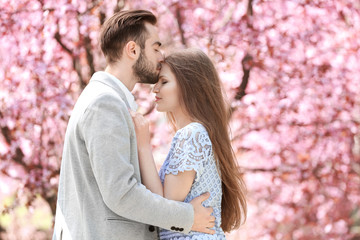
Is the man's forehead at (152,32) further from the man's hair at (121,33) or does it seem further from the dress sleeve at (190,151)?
the dress sleeve at (190,151)

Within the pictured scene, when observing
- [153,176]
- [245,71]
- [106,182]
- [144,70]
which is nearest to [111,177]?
[106,182]

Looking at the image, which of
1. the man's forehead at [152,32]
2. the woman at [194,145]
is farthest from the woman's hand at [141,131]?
the man's forehead at [152,32]

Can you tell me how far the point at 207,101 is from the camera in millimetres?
2555

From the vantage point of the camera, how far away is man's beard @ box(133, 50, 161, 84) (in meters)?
2.43

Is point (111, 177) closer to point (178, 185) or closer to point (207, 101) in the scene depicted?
point (178, 185)

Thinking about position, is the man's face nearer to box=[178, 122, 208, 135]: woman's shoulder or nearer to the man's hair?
the man's hair

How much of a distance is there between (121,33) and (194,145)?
2.04 feet

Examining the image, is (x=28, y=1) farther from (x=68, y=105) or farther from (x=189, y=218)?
(x=189, y=218)

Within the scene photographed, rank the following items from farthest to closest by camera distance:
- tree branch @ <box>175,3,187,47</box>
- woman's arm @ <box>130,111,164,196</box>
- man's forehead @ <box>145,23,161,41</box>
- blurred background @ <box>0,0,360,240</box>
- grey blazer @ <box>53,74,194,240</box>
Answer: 1. tree branch @ <box>175,3,187,47</box>
2. blurred background @ <box>0,0,360,240</box>
3. man's forehead @ <box>145,23,161,41</box>
4. woman's arm @ <box>130,111,164,196</box>
5. grey blazer @ <box>53,74,194,240</box>

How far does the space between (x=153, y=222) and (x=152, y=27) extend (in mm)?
957

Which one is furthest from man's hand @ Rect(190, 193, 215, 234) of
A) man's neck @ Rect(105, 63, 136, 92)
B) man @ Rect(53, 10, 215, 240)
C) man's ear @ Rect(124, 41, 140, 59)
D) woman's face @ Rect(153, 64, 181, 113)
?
man's ear @ Rect(124, 41, 140, 59)

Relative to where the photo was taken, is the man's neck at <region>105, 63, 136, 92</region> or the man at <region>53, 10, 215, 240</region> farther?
the man's neck at <region>105, 63, 136, 92</region>

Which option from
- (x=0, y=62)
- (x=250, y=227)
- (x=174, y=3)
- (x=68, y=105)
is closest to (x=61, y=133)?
(x=68, y=105)

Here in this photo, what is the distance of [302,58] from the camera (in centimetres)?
451
